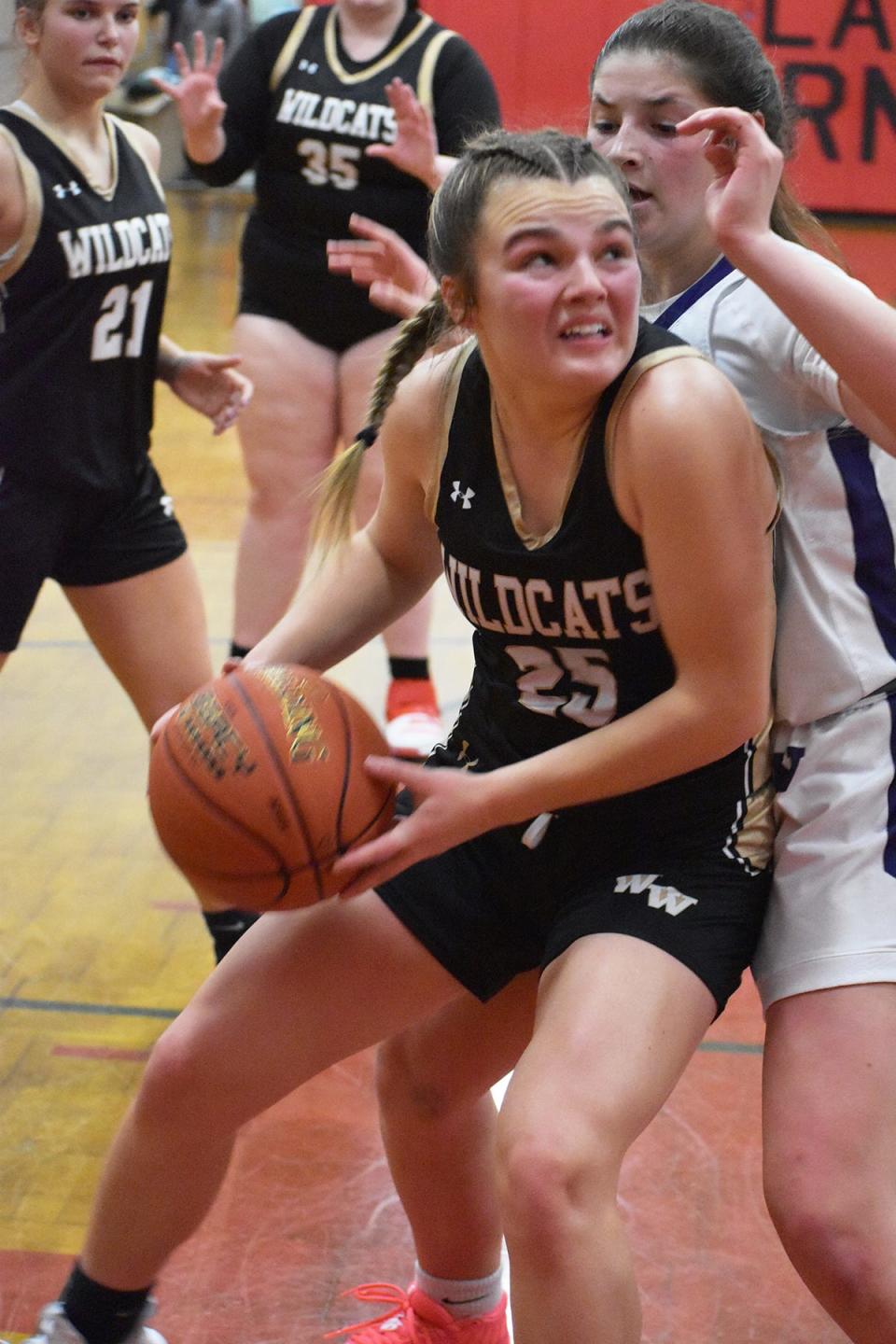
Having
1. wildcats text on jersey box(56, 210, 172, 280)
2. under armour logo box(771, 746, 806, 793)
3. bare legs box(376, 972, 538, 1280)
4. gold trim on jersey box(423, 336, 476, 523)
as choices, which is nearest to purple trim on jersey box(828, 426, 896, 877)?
under armour logo box(771, 746, 806, 793)

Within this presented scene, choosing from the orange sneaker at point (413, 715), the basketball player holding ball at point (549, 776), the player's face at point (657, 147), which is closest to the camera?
the basketball player holding ball at point (549, 776)

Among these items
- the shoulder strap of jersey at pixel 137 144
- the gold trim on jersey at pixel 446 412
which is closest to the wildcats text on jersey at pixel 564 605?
the gold trim on jersey at pixel 446 412

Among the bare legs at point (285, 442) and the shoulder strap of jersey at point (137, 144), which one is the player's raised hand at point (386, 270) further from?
the bare legs at point (285, 442)

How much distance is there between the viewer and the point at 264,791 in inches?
85.4

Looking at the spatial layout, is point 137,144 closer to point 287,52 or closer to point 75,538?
point 75,538

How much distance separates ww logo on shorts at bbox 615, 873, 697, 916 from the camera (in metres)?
2.21

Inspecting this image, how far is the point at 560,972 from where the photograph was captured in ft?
7.10

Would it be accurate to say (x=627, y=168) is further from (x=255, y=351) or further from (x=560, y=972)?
(x=255, y=351)

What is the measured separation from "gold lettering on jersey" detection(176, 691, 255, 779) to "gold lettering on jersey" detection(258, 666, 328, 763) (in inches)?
2.4

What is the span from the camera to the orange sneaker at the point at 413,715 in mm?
4895

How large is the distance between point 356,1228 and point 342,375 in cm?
260

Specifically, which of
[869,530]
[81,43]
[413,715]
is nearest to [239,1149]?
[869,530]

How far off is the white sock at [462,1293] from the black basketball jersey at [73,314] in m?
1.73

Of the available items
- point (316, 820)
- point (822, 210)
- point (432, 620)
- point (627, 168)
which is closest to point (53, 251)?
point (627, 168)
